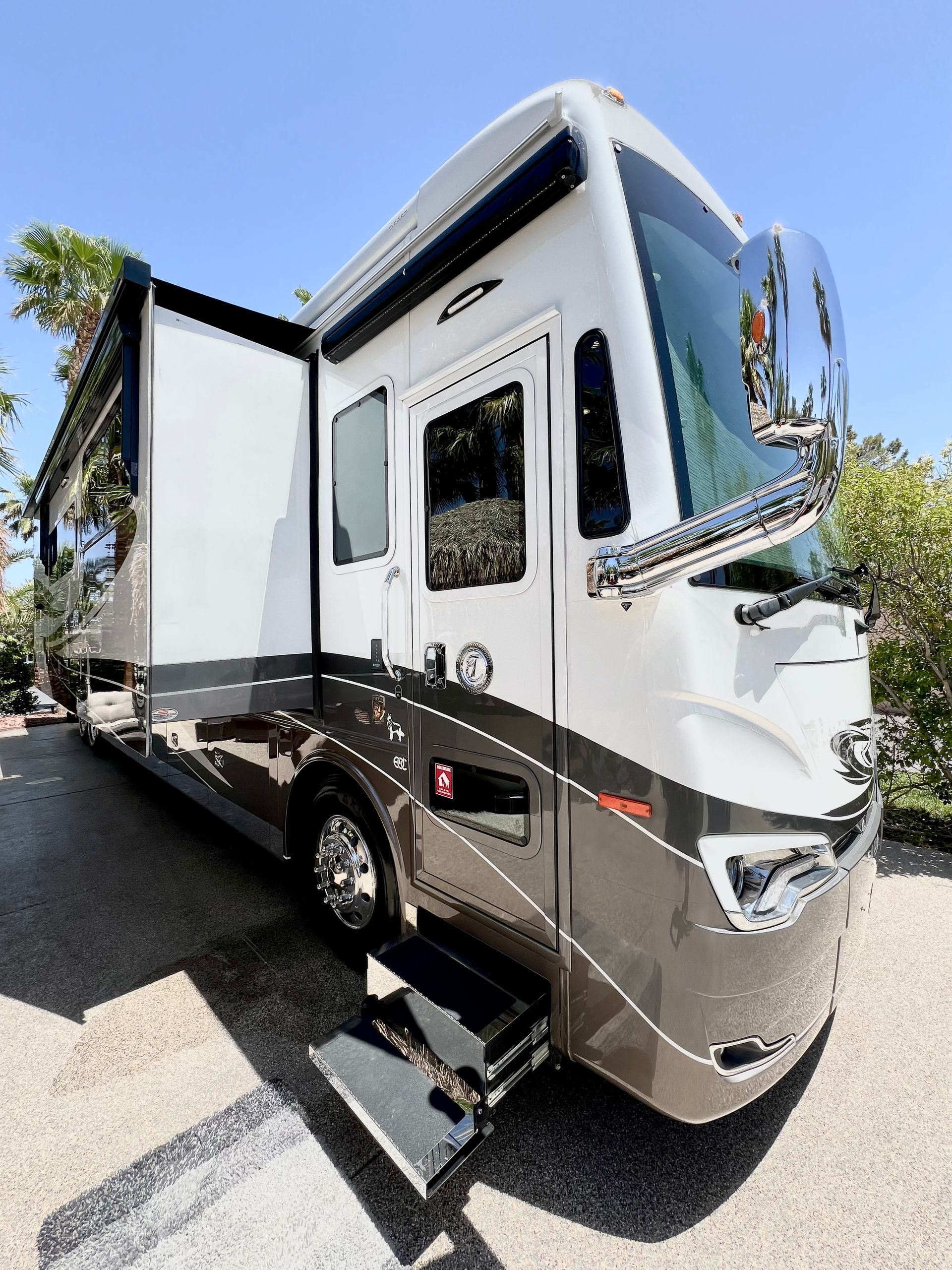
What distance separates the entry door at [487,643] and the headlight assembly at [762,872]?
0.47 m

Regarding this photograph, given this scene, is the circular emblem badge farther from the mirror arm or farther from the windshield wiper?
the windshield wiper

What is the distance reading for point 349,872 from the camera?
9.11 ft

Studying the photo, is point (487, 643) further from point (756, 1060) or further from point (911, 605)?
point (911, 605)

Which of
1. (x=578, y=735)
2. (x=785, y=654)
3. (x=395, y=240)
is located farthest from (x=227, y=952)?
(x=395, y=240)

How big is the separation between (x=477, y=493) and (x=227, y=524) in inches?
47.3

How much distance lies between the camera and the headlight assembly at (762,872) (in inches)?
59.1

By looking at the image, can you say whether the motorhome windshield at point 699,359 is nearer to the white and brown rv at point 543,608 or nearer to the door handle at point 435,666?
the white and brown rv at point 543,608

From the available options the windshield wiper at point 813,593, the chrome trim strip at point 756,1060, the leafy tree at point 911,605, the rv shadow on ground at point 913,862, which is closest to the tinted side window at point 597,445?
the windshield wiper at point 813,593

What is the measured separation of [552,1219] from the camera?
170 cm

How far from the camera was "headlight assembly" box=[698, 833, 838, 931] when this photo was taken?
150 centimetres

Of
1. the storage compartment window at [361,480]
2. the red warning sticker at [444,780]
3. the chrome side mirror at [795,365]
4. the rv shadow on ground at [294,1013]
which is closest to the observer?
the chrome side mirror at [795,365]

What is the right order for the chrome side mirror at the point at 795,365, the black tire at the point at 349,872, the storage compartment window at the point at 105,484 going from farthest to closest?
the storage compartment window at the point at 105,484, the black tire at the point at 349,872, the chrome side mirror at the point at 795,365

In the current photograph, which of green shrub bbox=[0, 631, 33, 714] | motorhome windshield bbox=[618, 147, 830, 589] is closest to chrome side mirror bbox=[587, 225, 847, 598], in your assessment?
motorhome windshield bbox=[618, 147, 830, 589]

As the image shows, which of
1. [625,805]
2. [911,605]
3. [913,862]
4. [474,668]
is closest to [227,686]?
[474,668]
